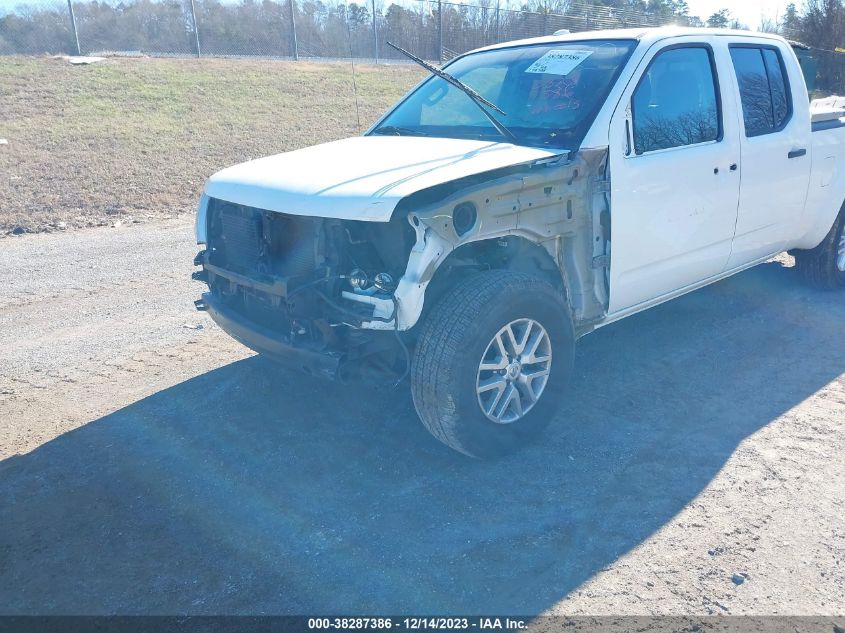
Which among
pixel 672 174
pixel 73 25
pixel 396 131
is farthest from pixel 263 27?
pixel 672 174

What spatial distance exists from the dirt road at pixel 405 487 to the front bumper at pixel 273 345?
1.79 feet

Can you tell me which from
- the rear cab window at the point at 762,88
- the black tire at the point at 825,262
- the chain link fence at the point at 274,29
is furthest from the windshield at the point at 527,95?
the chain link fence at the point at 274,29

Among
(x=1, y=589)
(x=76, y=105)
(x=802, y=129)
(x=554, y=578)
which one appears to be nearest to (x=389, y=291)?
(x=554, y=578)

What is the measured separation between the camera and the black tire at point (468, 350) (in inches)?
137

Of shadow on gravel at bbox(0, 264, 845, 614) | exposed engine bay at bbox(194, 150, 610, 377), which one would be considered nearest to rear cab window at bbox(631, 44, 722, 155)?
exposed engine bay at bbox(194, 150, 610, 377)

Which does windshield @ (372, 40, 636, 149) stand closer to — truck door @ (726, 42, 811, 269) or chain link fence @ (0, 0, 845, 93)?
truck door @ (726, 42, 811, 269)

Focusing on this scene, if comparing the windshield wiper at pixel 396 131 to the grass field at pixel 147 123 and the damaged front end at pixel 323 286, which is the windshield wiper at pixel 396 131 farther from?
the grass field at pixel 147 123

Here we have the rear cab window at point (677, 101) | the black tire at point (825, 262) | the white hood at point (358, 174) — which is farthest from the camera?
the black tire at point (825, 262)

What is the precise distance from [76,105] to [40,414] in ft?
41.1

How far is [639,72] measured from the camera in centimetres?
430

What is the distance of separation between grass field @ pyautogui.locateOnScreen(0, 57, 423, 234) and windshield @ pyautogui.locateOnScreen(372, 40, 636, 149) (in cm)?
616

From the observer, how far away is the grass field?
10539 millimetres

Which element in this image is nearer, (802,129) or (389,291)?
(389,291)

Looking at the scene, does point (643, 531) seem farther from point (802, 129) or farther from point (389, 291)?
point (802, 129)
